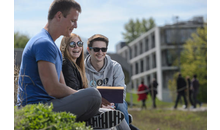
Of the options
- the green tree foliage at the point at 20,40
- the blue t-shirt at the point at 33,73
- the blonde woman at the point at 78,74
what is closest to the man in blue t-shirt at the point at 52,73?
the blue t-shirt at the point at 33,73

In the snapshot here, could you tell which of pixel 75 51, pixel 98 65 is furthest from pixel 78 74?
pixel 98 65

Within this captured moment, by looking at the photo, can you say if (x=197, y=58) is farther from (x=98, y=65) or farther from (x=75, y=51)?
(x=75, y=51)

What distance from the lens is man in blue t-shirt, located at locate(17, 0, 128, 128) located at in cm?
291

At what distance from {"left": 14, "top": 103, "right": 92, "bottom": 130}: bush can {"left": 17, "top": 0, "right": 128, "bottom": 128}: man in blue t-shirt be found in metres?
0.36

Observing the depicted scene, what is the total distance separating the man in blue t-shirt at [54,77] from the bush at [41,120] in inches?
14.1

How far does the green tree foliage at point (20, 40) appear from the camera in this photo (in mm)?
34919

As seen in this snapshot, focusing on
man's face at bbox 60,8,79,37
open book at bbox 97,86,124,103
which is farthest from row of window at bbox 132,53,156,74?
man's face at bbox 60,8,79,37

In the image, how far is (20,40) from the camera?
36.9 metres

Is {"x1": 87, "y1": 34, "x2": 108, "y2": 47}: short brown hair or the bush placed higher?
{"x1": 87, "y1": 34, "x2": 108, "y2": 47}: short brown hair

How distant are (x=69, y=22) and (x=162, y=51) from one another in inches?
1973

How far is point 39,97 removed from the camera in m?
3.05

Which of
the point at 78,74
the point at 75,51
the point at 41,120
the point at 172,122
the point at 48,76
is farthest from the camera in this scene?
the point at 172,122

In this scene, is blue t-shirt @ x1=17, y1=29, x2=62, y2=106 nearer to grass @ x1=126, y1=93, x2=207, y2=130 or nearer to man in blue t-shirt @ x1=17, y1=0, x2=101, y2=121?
man in blue t-shirt @ x1=17, y1=0, x2=101, y2=121

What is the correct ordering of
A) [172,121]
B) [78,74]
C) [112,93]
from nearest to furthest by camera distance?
1. [112,93]
2. [78,74]
3. [172,121]
